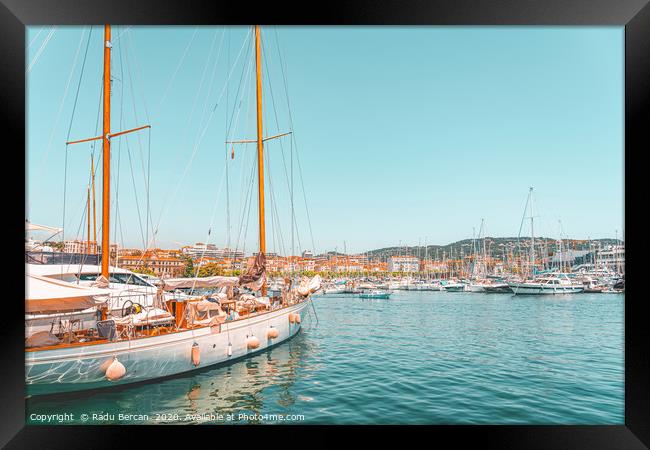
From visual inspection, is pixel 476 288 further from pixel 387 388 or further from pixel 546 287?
pixel 387 388

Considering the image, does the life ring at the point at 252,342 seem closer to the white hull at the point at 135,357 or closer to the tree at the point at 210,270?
the white hull at the point at 135,357

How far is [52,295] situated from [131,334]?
3.17 feet

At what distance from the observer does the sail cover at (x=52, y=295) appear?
3402 mm

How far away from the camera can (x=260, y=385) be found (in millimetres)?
4676

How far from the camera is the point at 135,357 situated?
4133 mm

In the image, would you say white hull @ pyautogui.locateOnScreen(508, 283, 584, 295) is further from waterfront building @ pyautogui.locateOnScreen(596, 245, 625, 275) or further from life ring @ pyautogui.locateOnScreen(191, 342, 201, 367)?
life ring @ pyautogui.locateOnScreen(191, 342, 201, 367)

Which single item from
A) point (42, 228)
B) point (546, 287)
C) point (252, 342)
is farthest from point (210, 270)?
point (546, 287)

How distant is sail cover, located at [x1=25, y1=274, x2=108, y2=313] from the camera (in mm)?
3402

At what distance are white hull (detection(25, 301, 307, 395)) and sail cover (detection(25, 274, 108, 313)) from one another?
0.43 m

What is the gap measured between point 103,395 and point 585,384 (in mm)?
6310
